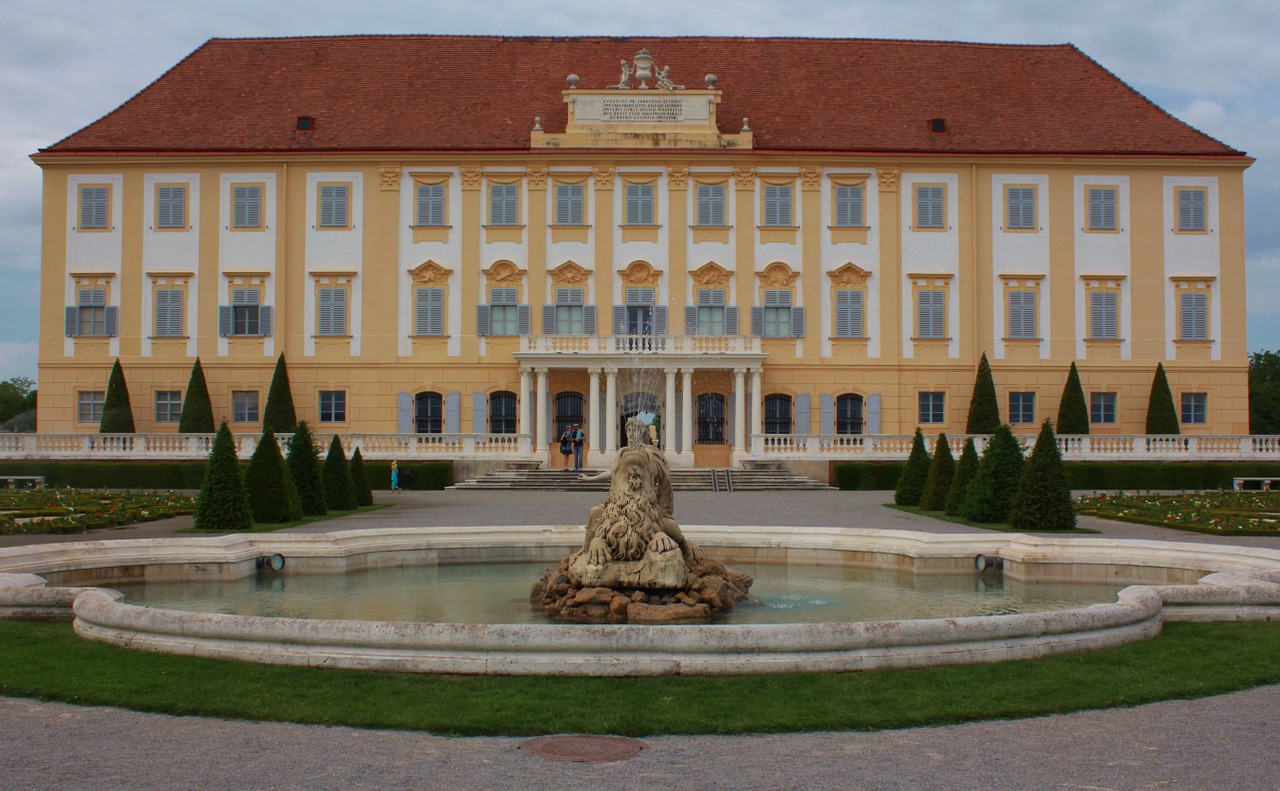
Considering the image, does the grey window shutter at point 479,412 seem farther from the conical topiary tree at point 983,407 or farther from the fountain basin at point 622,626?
the fountain basin at point 622,626

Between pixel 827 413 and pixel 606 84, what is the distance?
13636 millimetres

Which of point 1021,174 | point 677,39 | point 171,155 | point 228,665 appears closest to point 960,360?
point 1021,174

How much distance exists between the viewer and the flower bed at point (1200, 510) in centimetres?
1908

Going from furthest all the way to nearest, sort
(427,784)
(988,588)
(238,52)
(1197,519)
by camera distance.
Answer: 1. (238,52)
2. (1197,519)
3. (988,588)
4. (427,784)

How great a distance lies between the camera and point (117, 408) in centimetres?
3819

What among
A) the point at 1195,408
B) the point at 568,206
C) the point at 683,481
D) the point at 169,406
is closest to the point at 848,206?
the point at 568,206

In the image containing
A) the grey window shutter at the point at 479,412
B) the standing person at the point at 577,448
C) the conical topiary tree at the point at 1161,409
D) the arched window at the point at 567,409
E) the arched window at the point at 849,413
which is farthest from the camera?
the arched window at the point at 849,413

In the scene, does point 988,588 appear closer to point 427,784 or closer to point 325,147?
point 427,784

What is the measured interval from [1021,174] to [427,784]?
3829 cm

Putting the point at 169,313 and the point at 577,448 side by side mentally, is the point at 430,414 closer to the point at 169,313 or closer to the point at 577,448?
the point at 577,448

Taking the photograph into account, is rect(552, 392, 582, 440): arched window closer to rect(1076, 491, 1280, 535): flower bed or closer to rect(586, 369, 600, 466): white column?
rect(586, 369, 600, 466): white column

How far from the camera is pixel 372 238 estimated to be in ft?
132

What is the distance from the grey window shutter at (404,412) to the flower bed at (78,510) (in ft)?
41.3

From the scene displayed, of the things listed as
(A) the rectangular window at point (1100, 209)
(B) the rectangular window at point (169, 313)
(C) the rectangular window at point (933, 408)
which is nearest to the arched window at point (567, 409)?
(C) the rectangular window at point (933, 408)
